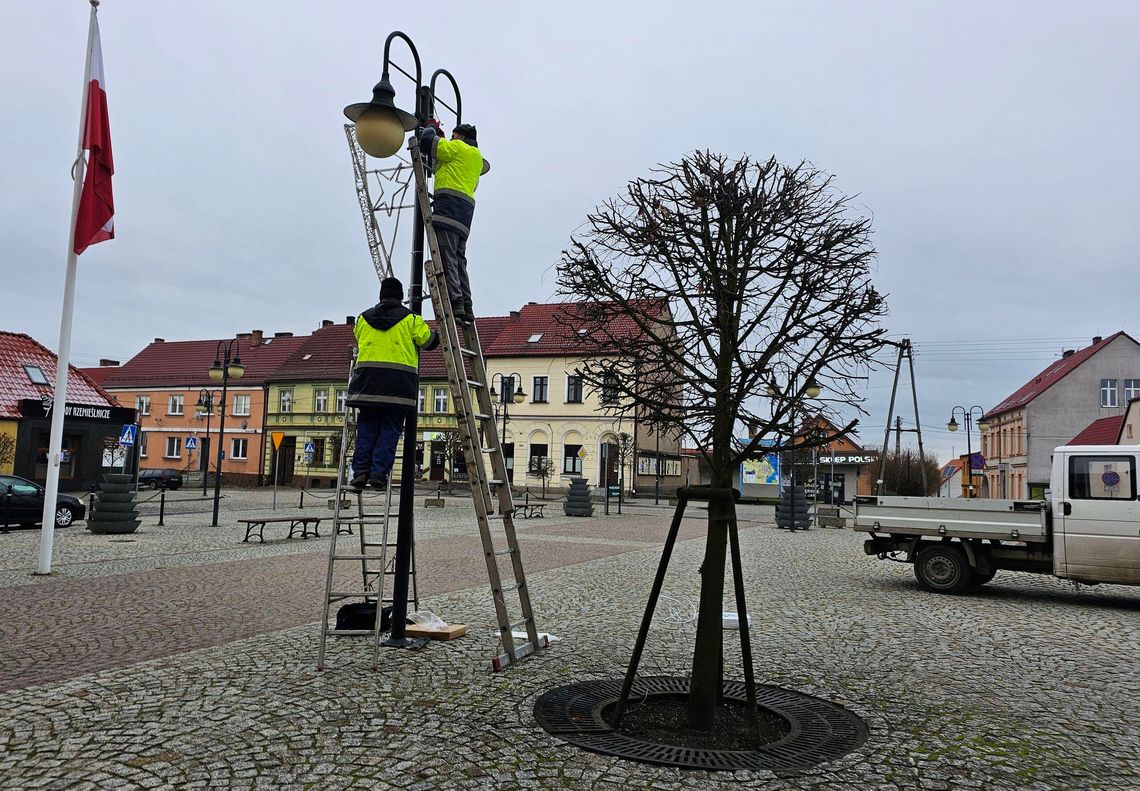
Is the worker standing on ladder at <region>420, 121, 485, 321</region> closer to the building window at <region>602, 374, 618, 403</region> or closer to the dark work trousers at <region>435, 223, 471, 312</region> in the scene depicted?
the dark work trousers at <region>435, 223, 471, 312</region>

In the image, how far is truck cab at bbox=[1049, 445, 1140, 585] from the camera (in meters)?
11.0

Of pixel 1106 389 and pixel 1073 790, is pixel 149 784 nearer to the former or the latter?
pixel 1073 790

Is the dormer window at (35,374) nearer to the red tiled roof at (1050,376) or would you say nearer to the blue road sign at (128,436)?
the blue road sign at (128,436)

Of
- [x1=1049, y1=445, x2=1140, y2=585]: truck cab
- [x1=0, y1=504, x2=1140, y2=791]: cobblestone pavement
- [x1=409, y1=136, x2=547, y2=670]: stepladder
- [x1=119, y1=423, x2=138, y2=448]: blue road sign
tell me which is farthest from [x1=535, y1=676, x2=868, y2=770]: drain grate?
[x1=119, y1=423, x2=138, y2=448]: blue road sign

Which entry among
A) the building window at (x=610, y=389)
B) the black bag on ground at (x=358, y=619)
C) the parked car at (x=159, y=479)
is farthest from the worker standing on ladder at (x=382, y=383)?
the parked car at (x=159, y=479)

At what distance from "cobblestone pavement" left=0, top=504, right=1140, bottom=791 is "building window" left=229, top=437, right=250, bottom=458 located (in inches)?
2155

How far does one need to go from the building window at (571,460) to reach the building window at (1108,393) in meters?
33.8

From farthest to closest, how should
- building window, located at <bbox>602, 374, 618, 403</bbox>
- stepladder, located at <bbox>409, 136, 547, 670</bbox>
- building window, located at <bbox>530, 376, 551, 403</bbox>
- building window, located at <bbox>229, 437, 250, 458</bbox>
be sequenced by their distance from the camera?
building window, located at <bbox>229, 437, 250, 458</bbox> → building window, located at <bbox>530, 376, 551, 403</bbox> → stepladder, located at <bbox>409, 136, 547, 670</bbox> → building window, located at <bbox>602, 374, 618, 403</bbox>

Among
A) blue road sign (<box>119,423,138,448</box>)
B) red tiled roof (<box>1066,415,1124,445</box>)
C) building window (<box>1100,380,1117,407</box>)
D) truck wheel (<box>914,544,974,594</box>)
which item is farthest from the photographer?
building window (<box>1100,380,1117,407</box>)

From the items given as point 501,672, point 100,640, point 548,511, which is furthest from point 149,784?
point 548,511

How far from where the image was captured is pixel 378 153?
7012mm

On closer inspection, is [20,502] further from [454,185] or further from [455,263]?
[454,185]

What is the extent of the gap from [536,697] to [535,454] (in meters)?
49.0

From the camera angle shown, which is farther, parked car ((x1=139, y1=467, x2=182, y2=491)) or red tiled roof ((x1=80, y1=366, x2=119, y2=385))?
red tiled roof ((x1=80, y1=366, x2=119, y2=385))
